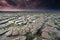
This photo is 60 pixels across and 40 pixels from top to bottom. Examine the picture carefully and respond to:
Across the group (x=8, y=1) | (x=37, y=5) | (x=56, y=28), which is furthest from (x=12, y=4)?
(x=56, y=28)

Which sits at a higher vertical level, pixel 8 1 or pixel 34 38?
pixel 8 1

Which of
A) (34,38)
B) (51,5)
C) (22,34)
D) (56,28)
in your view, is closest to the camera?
(34,38)

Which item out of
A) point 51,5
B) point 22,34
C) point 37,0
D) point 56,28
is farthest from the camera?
point 37,0

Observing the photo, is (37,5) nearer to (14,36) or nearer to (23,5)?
(23,5)

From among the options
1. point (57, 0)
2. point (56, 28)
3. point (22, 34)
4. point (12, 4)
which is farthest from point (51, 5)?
point (22, 34)

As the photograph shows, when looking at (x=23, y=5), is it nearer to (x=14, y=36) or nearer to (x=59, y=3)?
(x=59, y=3)

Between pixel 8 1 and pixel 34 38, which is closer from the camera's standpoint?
pixel 34 38

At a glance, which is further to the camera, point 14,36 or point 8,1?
point 8,1

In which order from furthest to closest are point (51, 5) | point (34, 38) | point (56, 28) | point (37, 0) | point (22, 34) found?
1. point (37, 0)
2. point (51, 5)
3. point (56, 28)
4. point (22, 34)
5. point (34, 38)

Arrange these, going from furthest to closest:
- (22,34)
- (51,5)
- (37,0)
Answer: (37,0) < (51,5) < (22,34)
